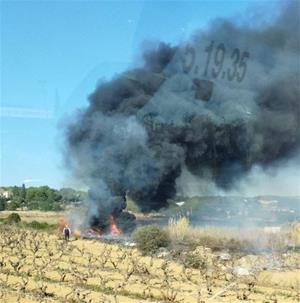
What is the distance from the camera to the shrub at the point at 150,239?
132 ft

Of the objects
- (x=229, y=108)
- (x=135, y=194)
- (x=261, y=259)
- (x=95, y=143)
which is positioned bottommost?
(x=261, y=259)

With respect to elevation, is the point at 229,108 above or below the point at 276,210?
above

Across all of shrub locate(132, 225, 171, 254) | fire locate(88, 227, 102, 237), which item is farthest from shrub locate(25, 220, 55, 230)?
shrub locate(132, 225, 171, 254)

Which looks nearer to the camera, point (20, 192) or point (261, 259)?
point (261, 259)

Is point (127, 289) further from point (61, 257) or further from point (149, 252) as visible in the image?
point (149, 252)

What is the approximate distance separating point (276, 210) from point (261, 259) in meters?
34.8

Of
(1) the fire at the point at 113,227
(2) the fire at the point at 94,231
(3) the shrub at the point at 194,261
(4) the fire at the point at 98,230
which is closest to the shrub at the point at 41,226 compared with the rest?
(4) the fire at the point at 98,230

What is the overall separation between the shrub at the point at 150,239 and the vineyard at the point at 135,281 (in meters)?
2.70

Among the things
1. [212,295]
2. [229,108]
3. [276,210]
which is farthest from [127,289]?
[276,210]

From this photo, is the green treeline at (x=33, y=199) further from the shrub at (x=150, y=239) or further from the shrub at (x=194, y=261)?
the shrub at (x=194, y=261)

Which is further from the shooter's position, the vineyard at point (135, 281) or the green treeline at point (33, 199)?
the green treeline at point (33, 199)

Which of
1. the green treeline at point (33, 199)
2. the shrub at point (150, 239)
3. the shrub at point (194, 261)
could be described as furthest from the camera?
the green treeline at point (33, 199)

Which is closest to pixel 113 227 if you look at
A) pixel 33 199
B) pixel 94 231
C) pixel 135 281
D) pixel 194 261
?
pixel 94 231

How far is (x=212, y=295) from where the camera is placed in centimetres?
2228
